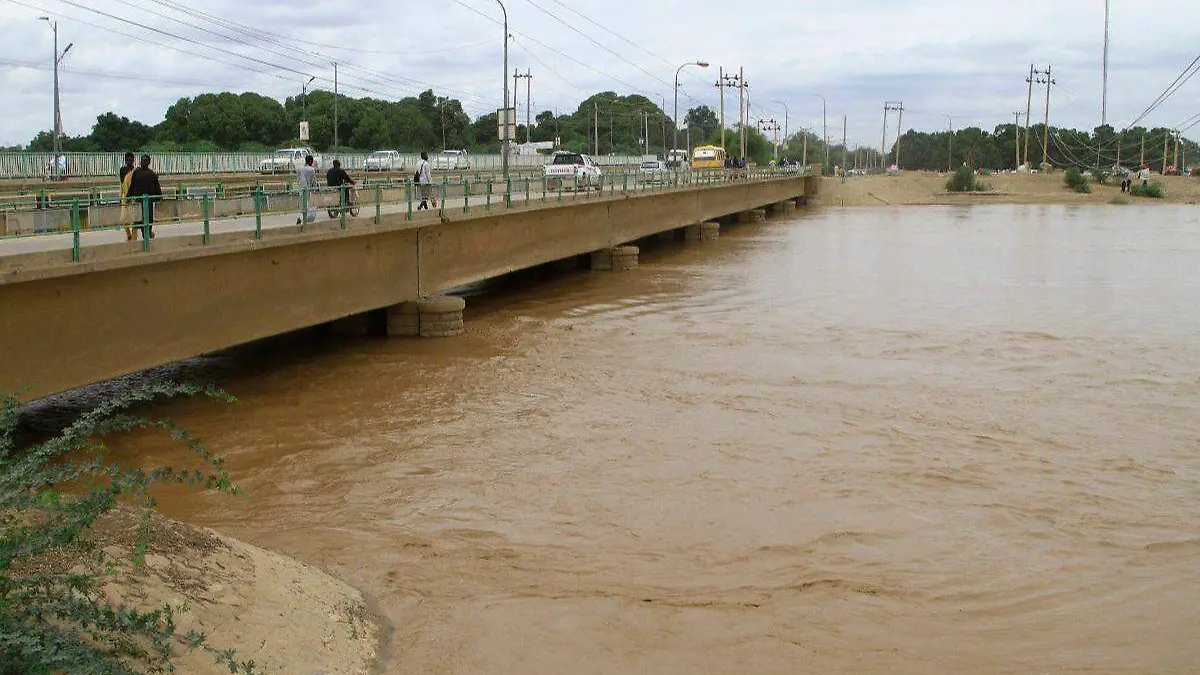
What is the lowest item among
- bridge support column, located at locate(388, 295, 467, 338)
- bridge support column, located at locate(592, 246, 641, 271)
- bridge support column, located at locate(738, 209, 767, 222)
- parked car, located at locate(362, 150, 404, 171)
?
bridge support column, located at locate(388, 295, 467, 338)

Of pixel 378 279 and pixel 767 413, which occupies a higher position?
pixel 378 279

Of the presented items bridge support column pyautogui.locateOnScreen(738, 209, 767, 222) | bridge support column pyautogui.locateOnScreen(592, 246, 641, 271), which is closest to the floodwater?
bridge support column pyautogui.locateOnScreen(592, 246, 641, 271)

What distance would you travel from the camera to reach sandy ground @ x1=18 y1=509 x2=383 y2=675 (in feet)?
23.2

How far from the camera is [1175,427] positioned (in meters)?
15.3

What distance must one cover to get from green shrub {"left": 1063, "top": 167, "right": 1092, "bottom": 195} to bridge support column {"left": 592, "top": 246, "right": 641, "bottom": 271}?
74.2m

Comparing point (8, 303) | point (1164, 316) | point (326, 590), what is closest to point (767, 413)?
point (326, 590)

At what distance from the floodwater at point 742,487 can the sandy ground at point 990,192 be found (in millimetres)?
69215

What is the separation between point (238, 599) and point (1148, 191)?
100m

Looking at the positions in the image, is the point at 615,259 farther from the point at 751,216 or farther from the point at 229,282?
the point at 751,216

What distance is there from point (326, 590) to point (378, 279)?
41.3 ft

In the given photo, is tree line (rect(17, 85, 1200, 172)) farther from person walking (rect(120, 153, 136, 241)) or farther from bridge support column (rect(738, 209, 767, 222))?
person walking (rect(120, 153, 136, 241))

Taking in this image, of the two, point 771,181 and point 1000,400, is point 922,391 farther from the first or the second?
point 771,181

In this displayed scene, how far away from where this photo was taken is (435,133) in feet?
343

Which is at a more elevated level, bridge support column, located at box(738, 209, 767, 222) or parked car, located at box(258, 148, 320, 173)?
parked car, located at box(258, 148, 320, 173)
